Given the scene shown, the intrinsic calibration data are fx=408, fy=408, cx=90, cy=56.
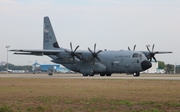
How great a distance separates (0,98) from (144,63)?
39.9 metres

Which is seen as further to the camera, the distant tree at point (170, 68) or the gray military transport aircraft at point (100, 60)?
the distant tree at point (170, 68)

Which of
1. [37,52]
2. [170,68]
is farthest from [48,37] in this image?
[170,68]

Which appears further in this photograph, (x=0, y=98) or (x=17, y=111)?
(x=0, y=98)

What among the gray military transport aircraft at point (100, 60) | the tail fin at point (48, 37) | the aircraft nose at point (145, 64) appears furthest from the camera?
the tail fin at point (48, 37)

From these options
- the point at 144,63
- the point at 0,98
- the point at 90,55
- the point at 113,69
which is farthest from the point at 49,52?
the point at 0,98

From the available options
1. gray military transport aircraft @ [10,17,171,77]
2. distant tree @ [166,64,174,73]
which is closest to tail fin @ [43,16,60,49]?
gray military transport aircraft @ [10,17,171,77]

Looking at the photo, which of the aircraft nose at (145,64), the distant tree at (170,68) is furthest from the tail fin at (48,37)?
the distant tree at (170,68)

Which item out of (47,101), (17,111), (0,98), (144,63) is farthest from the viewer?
(144,63)

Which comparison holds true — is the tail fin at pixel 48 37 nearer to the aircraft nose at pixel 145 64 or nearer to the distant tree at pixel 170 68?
the aircraft nose at pixel 145 64

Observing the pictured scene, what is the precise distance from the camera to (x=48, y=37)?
7612 cm

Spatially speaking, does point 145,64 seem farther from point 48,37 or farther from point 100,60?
point 48,37

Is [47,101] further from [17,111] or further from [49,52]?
[49,52]

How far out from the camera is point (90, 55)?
68.9 metres

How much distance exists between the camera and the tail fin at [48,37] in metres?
75.3
